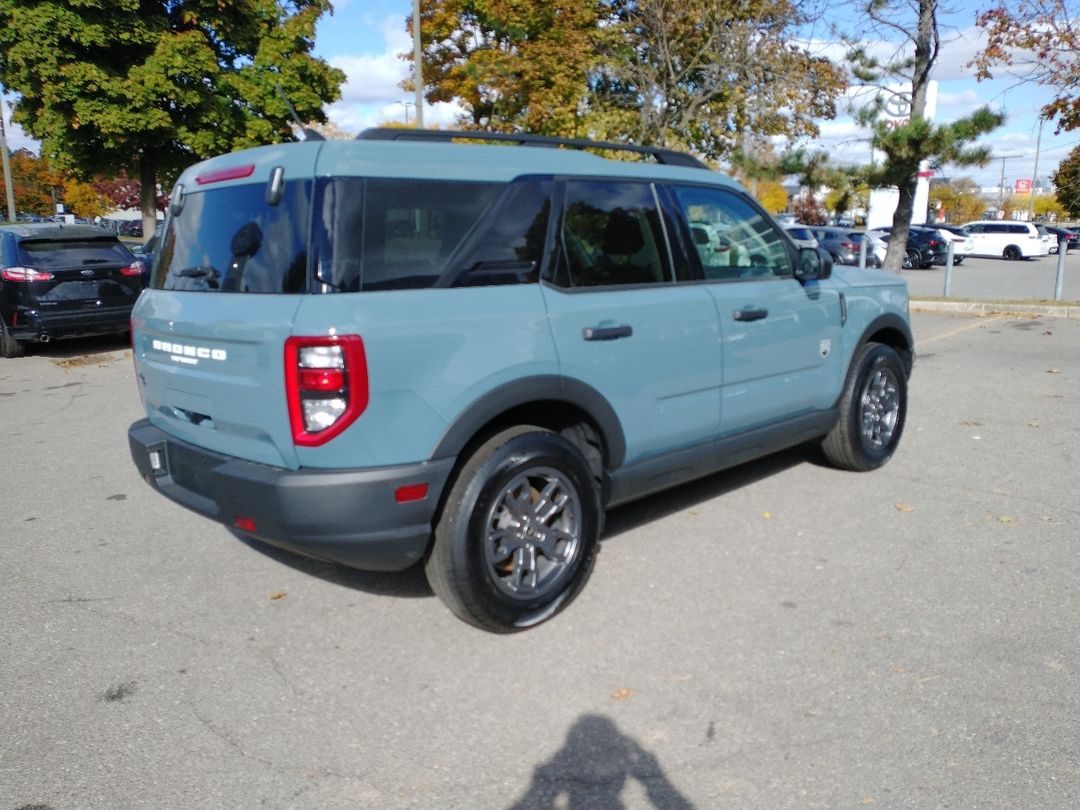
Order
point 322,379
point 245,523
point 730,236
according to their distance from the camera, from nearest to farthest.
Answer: point 322,379, point 245,523, point 730,236

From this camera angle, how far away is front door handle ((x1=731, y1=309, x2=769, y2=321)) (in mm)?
4520

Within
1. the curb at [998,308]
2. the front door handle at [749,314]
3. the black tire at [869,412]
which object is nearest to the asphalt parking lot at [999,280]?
the curb at [998,308]

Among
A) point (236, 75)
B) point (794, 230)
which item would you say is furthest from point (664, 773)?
point (794, 230)

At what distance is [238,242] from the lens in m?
3.53

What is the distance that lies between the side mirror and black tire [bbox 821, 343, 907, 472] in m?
0.72

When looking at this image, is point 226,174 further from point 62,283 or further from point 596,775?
point 62,283

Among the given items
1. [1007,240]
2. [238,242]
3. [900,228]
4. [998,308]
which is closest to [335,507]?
[238,242]

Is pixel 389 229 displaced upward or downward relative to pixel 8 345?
upward

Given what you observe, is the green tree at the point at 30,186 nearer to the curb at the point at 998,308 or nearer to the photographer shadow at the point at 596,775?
the curb at the point at 998,308

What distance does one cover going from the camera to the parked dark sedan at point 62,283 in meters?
10.9

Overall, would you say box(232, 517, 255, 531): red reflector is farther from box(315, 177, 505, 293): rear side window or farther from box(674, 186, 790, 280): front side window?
box(674, 186, 790, 280): front side window

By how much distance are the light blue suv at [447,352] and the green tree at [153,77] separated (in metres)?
20.2

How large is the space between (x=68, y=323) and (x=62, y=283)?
49 cm

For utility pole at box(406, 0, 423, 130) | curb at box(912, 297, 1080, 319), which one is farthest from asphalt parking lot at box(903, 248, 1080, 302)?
utility pole at box(406, 0, 423, 130)
